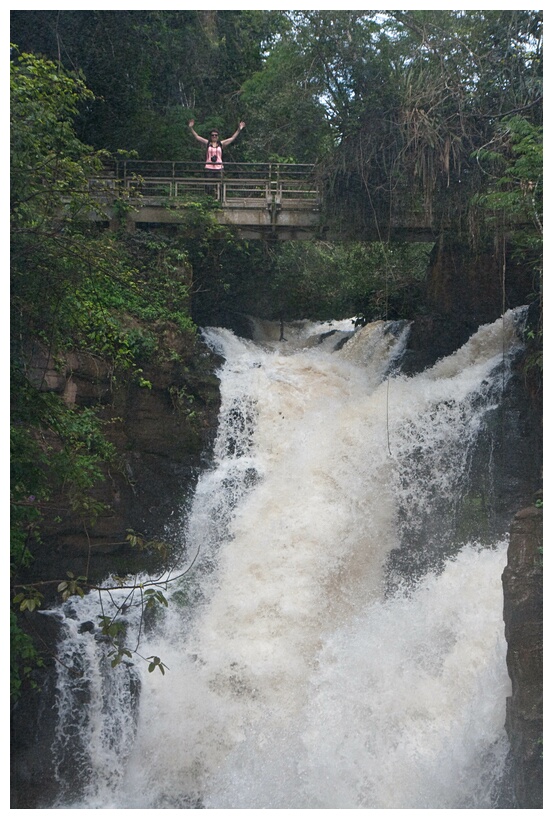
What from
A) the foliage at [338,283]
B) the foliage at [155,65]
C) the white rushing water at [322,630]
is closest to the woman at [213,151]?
the foliage at [155,65]

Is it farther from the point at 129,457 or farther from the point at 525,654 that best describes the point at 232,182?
the point at 525,654

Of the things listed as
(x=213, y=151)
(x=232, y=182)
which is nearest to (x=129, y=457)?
(x=232, y=182)

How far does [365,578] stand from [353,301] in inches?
165

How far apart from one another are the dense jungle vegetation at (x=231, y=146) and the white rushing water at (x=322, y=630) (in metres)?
0.88

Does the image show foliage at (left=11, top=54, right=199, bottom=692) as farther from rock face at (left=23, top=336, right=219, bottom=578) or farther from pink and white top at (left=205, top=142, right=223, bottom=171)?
pink and white top at (left=205, top=142, right=223, bottom=171)

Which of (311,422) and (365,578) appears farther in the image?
(311,422)

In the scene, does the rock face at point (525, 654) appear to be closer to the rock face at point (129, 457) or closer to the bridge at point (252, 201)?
the rock face at point (129, 457)

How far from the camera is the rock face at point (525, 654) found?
15.1ft

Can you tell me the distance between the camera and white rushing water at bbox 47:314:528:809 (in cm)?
519

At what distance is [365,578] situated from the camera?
6.45 m
